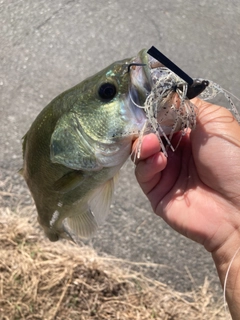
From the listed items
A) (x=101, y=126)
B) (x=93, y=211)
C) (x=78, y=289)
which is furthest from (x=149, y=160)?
(x=78, y=289)

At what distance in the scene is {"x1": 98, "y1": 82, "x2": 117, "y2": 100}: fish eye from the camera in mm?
1074

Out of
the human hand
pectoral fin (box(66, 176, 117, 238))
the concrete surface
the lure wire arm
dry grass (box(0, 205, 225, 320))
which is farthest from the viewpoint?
the concrete surface

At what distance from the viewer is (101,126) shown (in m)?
1.11

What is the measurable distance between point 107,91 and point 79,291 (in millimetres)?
1207

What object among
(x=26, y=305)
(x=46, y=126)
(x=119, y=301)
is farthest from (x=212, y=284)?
(x=46, y=126)

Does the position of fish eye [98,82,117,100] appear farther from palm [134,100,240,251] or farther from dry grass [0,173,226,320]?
dry grass [0,173,226,320]

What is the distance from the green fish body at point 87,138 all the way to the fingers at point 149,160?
0.14ft

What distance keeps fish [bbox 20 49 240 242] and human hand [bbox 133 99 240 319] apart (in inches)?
2.9

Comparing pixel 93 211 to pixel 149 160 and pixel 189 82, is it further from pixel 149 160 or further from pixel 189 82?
pixel 189 82

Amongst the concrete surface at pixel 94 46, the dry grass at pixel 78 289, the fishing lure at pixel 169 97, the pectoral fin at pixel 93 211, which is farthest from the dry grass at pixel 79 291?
the fishing lure at pixel 169 97

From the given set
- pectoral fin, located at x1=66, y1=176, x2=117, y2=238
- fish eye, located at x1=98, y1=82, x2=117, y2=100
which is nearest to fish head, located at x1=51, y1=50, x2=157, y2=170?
fish eye, located at x1=98, y1=82, x2=117, y2=100

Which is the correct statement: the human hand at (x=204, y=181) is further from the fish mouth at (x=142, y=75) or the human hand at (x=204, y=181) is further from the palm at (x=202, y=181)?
the fish mouth at (x=142, y=75)

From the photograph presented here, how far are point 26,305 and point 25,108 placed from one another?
3.66ft

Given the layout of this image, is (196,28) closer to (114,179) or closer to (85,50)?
(85,50)
